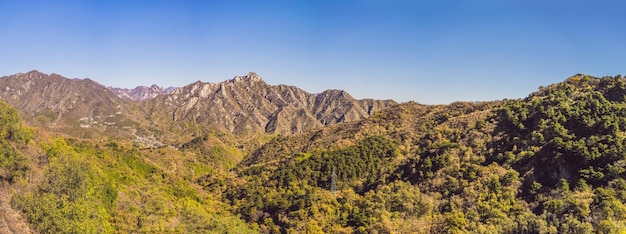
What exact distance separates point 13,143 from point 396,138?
3577 inches

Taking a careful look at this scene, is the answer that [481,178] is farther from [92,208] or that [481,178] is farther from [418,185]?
[92,208]

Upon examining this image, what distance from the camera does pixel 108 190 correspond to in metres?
71.5

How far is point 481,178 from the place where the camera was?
7112 centimetres

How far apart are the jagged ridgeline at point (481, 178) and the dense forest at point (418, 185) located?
0.25 metres

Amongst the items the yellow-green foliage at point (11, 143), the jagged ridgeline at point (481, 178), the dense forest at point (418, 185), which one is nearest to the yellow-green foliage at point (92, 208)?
the dense forest at point (418, 185)

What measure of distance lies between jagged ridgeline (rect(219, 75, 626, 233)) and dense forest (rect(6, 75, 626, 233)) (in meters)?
0.25

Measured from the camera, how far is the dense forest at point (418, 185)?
56.0 meters

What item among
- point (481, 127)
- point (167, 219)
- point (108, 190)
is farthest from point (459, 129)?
point (108, 190)

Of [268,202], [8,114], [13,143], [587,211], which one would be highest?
[8,114]

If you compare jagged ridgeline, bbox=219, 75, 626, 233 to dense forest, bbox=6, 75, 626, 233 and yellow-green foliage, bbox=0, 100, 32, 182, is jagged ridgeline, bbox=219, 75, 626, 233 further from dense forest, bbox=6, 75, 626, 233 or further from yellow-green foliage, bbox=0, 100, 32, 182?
yellow-green foliage, bbox=0, 100, 32, 182

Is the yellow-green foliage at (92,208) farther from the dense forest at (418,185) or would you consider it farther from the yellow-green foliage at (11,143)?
the yellow-green foliage at (11,143)

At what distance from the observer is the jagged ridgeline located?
58156 mm

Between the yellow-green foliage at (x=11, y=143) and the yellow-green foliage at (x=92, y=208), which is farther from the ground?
the yellow-green foliage at (x=11, y=143)

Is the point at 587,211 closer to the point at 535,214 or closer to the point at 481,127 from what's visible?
the point at 535,214
